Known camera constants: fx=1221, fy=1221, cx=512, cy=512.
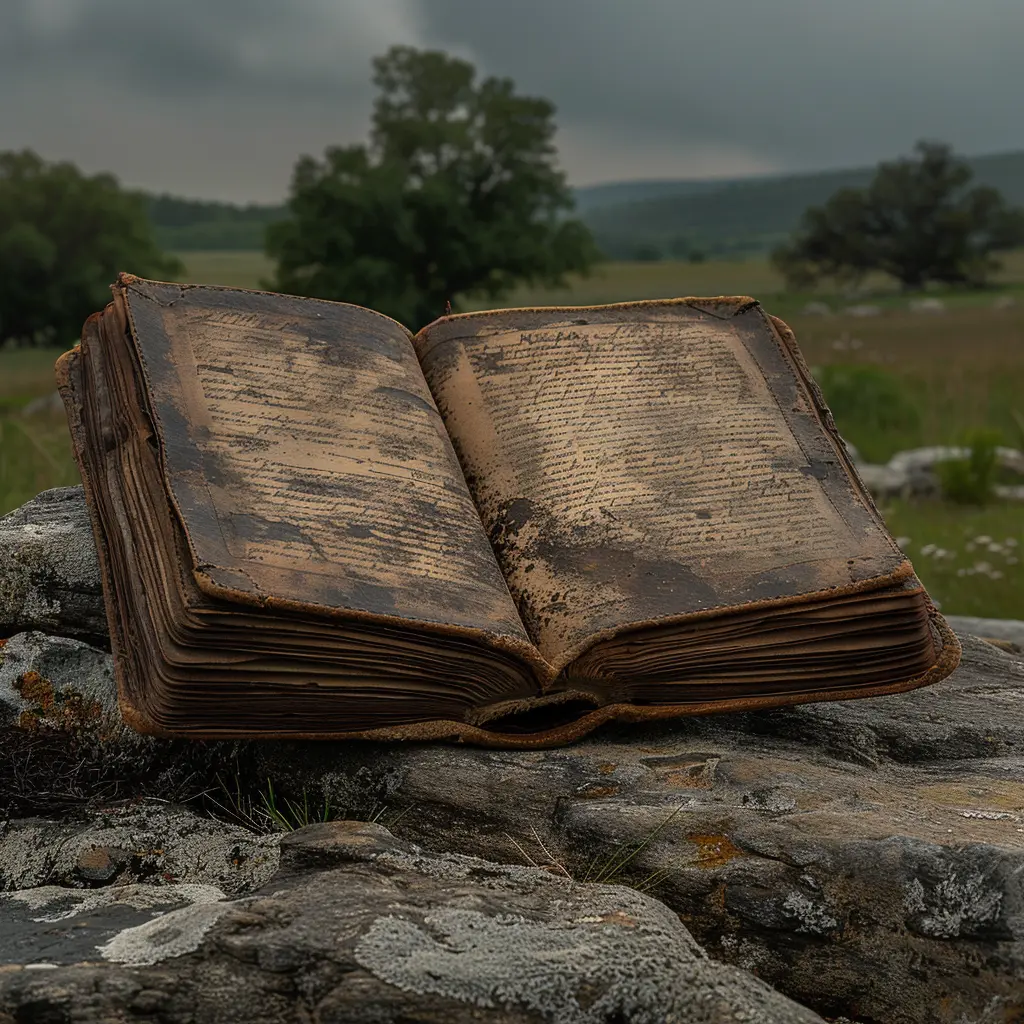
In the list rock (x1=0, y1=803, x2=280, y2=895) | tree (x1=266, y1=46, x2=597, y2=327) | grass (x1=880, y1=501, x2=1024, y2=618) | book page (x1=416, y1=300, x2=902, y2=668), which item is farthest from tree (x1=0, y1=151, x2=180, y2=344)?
rock (x1=0, y1=803, x2=280, y2=895)

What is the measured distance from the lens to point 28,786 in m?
2.50

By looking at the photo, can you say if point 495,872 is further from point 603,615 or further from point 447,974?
point 603,615

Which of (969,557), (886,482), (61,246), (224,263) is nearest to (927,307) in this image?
(61,246)

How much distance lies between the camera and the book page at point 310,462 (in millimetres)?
2305

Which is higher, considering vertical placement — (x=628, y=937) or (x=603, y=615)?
(x=603, y=615)

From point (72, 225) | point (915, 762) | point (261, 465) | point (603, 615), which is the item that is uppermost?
point (72, 225)

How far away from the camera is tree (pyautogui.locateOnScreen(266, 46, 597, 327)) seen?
29328 millimetres

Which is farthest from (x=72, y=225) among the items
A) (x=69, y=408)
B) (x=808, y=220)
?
(x=69, y=408)

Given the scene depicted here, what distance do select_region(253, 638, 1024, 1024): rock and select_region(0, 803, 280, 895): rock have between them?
0.21 meters

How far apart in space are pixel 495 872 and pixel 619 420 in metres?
1.29

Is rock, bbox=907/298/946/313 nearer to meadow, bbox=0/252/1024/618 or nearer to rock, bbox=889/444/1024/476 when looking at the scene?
meadow, bbox=0/252/1024/618

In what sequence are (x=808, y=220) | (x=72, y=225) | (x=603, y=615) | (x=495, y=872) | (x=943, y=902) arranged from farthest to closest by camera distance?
(x=808, y=220), (x=72, y=225), (x=603, y=615), (x=495, y=872), (x=943, y=902)

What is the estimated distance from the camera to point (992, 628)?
487 centimetres

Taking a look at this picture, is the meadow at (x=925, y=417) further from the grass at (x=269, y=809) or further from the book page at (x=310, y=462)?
the grass at (x=269, y=809)
